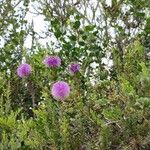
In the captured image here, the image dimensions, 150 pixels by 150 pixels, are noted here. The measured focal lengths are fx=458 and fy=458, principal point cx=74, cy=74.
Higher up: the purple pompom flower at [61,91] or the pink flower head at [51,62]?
the pink flower head at [51,62]

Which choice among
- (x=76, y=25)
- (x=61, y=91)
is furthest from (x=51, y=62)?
(x=76, y=25)

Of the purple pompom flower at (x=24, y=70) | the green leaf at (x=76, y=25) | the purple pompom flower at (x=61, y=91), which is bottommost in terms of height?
the purple pompom flower at (x=61, y=91)

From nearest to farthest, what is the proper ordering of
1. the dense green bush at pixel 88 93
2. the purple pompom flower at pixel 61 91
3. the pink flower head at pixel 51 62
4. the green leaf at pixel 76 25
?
1. the dense green bush at pixel 88 93
2. the purple pompom flower at pixel 61 91
3. the pink flower head at pixel 51 62
4. the green leaf at pixel 76 25

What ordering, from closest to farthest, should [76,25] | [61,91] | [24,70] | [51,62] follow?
[61,91]
[51,62]
[24,70]
[76,25]

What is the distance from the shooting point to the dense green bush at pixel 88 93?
1.70m

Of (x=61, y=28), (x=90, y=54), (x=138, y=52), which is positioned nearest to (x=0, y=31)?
(x=61, y=28)

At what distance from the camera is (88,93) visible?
2426 millimetres

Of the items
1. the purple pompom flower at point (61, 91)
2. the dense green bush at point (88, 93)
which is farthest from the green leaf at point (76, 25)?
the purple pompom flower at point (61, 91)

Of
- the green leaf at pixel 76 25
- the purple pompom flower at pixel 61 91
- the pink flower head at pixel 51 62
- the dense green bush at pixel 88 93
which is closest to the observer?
the dense green bush at pixel 88 93

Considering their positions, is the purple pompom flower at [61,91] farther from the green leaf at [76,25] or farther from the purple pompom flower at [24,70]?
the green leaf at [76,25]

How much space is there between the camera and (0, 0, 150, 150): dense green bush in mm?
1702

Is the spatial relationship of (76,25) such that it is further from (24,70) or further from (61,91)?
(61,91)

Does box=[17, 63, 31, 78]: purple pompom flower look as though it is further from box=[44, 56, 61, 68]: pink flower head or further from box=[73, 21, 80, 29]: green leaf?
box=[73, 21, 80, 29]: green leaf

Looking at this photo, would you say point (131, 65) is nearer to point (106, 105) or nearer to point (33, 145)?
point (106, 105)
